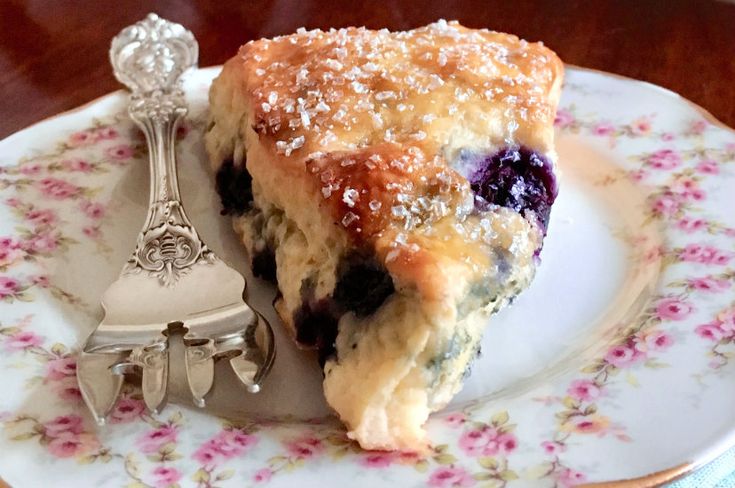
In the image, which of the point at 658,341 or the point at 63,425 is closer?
the point at 63,425

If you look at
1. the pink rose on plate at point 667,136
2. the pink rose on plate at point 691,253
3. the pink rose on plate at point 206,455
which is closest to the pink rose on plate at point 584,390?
the pink rose on plate at point 691,253

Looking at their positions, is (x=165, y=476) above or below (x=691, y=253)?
below

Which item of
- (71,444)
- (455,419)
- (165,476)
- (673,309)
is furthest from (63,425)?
(673,309)

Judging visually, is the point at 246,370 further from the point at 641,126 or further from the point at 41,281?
the point at 641,126

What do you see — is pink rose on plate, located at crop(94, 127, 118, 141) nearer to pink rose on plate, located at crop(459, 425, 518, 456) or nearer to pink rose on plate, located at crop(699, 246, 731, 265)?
pink rose on plate, located at crop(459, 425, 518, 456)

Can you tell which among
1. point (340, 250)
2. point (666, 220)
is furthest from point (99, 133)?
point (666, 220)

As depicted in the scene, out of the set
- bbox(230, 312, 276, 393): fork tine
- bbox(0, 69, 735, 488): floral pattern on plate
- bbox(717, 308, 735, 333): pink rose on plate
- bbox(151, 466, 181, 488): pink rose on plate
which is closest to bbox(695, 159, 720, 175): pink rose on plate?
bbox(0, 69, 735, 488): floral pattern on plate

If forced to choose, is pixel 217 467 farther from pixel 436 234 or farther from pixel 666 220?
pixel 666 220
